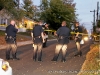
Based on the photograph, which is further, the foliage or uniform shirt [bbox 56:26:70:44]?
the foliage

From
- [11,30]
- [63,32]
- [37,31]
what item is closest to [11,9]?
[11,30]

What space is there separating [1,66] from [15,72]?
10.2 feet

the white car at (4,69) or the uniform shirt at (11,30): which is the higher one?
the uniform shirt at (11,30)

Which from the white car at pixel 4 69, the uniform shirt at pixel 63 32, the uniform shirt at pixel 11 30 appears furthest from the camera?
the uniform shirt at pixel 11 30

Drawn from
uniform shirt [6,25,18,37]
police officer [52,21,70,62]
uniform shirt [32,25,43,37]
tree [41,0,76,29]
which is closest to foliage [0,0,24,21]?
uniform shirt [6,25,18,37]

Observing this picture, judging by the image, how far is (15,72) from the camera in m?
9.72

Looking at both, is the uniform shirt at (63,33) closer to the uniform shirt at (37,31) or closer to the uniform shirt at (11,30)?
the uniform shirt at (37,31)

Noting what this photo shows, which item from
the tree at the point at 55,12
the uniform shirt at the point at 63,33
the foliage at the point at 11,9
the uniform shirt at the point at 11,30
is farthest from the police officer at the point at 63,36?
the tree at the point at 55,12

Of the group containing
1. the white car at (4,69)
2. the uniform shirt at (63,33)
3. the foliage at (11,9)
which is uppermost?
the foliage at (11,9)

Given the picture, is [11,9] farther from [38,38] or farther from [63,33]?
[63,33]

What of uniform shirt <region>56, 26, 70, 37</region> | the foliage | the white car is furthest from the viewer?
the foliage

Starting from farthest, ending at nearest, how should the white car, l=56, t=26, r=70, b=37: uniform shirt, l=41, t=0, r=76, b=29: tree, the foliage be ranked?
l=41, t=0, r=76, b=29: tree → the foliage → l=56, t=26, r=70, b=37: uniform shirt → the white car

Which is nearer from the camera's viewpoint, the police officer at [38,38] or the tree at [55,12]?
the police officer at [38,38]

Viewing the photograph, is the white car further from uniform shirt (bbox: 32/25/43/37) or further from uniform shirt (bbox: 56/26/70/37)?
uniform shirt (bbox: 56/26/70/37)
